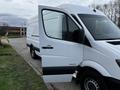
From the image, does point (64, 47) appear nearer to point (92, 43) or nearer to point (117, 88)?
point (92, 43)

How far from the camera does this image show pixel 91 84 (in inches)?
244

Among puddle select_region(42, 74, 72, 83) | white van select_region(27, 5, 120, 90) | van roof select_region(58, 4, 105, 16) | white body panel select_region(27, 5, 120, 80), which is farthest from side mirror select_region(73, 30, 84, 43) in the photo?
puddle select_region(42, 74, 72, 83)

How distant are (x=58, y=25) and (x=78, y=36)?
98 cm

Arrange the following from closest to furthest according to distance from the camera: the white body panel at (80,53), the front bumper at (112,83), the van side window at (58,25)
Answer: the front bumper at (112,83) → the white body panel at (80,53) → the van side window at (58,25)

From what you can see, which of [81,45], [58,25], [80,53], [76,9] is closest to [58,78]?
[80,53]

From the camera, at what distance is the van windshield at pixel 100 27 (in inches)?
255

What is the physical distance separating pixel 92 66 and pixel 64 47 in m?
1.02

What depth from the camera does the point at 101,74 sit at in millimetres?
5797

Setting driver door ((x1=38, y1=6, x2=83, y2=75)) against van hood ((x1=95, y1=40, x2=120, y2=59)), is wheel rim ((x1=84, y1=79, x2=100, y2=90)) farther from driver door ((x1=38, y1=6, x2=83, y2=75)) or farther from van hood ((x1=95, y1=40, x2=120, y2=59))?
van hood ((x1=95, y1=40, x2=120, y2=59))

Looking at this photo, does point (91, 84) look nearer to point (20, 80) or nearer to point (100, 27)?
point (100, 27)

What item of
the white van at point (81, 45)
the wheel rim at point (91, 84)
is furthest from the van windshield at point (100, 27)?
the wheel rim at point (91, 84)

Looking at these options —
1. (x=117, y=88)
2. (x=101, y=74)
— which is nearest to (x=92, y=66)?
(x=101, y=74)

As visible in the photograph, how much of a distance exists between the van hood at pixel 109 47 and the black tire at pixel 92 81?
1.92 ft

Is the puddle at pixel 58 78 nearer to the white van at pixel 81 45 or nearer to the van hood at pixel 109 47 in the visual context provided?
the white van at pixel 81 45
